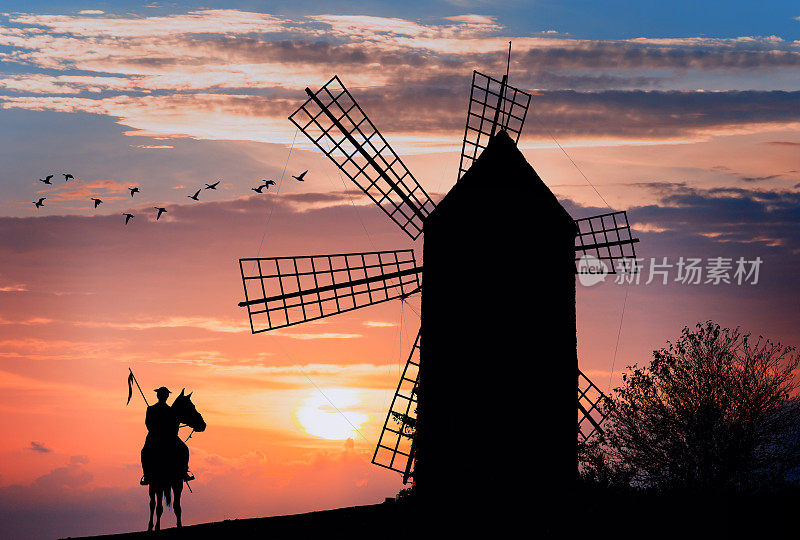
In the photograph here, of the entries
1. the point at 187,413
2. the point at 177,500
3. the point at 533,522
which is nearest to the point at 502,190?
the point at 533,522

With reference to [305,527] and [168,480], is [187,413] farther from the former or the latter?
[305,527]

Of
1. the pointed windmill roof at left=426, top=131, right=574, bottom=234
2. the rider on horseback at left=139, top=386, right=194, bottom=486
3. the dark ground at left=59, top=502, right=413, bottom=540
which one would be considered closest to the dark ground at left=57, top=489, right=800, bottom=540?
the dark ground at left=59, top=502, right=413, bottom=540

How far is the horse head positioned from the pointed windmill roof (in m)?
5.50

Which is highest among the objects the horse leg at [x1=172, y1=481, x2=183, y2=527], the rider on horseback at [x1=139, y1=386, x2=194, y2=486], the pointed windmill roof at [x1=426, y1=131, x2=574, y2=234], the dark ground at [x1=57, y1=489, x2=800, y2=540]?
the pointed windmill roof at [x1=426, y1=131, x2=574, y2=234]

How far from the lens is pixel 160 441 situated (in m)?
15.4

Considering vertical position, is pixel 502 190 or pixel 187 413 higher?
pixel 502 190

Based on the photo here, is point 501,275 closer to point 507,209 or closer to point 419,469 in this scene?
point 507,209

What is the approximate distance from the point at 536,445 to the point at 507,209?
4.30 metres

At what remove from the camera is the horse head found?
15.7 metres

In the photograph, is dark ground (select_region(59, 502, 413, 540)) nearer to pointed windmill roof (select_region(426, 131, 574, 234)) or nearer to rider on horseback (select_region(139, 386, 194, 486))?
rider on horseback (select_region(139, 386, 194, 486))

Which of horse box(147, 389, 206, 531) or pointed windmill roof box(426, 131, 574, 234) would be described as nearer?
horse box(147, 389, 206, 531)

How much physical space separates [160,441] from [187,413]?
2.22 feet

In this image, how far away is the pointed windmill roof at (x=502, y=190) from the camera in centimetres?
1647

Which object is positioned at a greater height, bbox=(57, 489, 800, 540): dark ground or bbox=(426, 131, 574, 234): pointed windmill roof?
bbox=(426, 131, 574, 234): pointed windmill roof
